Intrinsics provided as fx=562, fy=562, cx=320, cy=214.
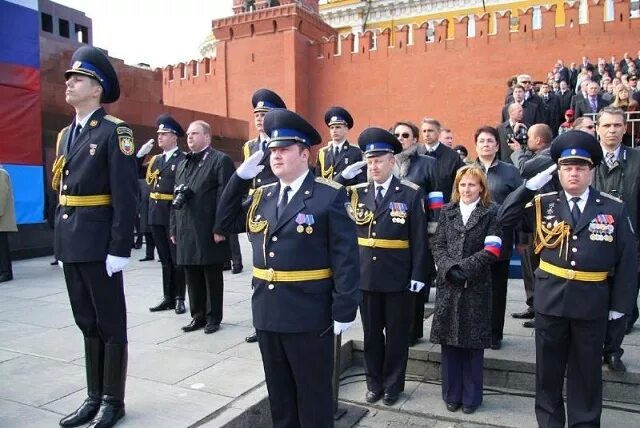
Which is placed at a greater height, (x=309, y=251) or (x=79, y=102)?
(x=79, y=102)

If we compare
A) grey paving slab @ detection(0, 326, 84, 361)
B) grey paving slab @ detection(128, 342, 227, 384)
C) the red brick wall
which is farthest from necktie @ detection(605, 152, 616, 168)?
the red brick wall

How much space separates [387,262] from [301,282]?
131 cm

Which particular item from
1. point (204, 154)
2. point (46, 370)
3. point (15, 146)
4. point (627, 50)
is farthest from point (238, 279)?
point (627, 50)

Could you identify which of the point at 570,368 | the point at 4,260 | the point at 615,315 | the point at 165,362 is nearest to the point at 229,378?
the point at 165,362

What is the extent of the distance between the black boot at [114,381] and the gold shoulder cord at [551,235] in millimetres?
2620

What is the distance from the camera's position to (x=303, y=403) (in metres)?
2.82

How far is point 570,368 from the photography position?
338 centimetres

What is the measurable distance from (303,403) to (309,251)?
76 cm

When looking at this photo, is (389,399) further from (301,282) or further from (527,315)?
(527,315)

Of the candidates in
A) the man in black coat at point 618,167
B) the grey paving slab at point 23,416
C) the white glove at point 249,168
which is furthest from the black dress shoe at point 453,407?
the grey paving slab at point 23,416

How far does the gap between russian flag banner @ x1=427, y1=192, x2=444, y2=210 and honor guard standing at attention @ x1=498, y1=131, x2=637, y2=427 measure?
5.22 feet

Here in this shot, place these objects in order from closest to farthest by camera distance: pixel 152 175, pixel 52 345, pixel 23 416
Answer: pixel 23 416 < pixel 52 345 < pixel 152 175

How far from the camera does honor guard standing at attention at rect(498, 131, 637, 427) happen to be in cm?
327

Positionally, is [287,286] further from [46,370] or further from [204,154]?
[204,154]
